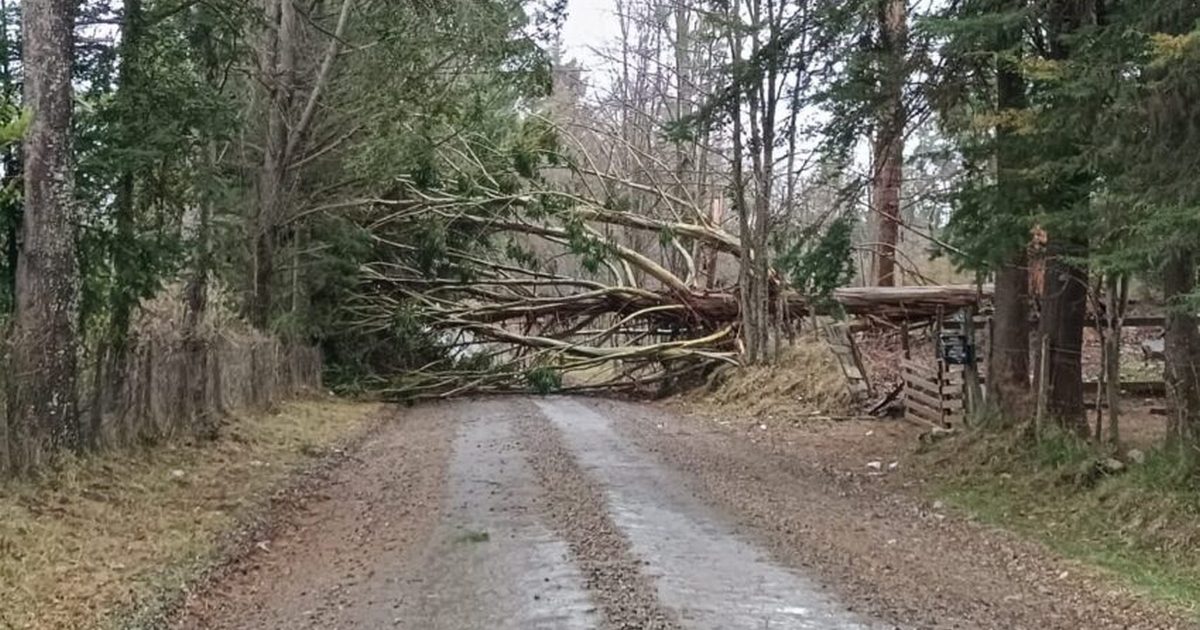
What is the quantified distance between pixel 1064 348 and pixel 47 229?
985 cm

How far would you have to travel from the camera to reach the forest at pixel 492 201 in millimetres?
8859

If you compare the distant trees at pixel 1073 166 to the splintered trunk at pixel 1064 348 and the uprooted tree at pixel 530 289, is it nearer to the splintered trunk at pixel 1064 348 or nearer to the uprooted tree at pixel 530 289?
the splintered trunk at pixel 1064 348

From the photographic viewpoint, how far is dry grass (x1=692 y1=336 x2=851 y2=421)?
60.5 feet

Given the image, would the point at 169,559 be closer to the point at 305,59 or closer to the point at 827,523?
the point at 827,523

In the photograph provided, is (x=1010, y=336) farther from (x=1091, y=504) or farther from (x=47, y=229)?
(x=47, y=229)

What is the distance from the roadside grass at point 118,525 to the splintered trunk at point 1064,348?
26.2 ft

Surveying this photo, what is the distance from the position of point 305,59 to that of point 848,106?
35.4 ft

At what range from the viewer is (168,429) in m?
12.2

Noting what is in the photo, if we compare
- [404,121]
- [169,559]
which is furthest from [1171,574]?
[404,121]

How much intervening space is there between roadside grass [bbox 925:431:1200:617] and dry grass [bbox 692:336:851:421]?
6.52 metres

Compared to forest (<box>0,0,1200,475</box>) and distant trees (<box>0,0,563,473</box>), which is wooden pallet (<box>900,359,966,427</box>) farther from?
distant trees (<box>0,0,563,473</box>)

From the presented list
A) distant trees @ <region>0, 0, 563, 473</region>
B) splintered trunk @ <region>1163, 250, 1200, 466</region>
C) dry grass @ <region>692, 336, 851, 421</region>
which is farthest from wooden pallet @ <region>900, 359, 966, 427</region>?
distant trees @ <region>0, 0, 563, 473</region>

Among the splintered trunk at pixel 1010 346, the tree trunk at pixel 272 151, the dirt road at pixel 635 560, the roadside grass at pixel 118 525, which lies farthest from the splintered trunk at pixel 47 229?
the splintered trunk at pixel 1010 346

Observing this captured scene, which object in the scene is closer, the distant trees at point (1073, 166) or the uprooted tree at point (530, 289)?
the distant trees at point (1073, 166)
